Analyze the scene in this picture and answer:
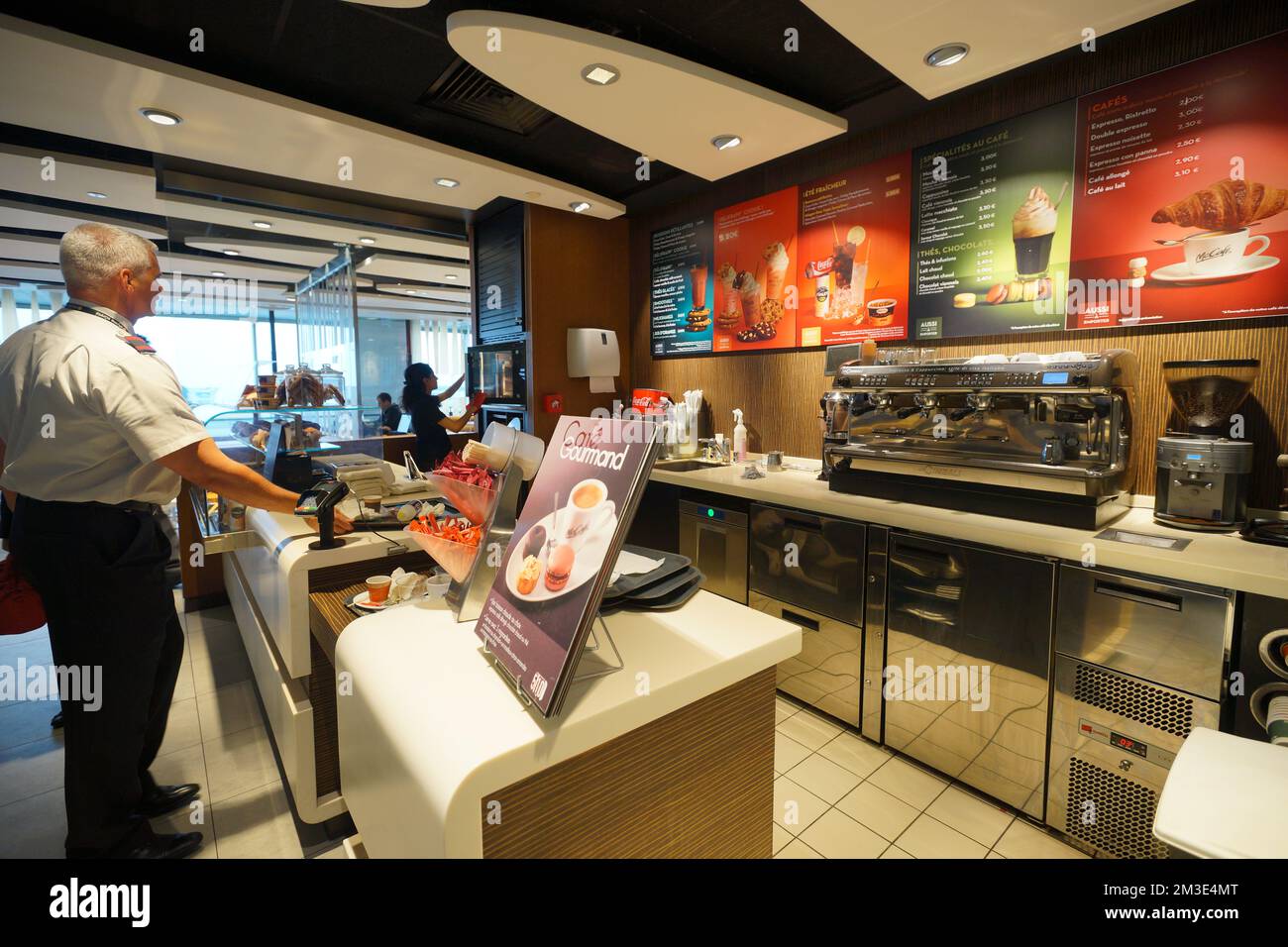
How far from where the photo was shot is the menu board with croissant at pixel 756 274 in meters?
3.72

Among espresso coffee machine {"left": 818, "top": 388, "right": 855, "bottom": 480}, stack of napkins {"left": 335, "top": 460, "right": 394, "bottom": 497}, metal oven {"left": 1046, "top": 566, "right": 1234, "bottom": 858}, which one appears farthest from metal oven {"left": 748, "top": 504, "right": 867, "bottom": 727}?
stack of napkins {"left": 335, "top": 460, "right": 394, "bottom": 497}

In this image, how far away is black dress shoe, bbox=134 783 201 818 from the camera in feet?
7.09

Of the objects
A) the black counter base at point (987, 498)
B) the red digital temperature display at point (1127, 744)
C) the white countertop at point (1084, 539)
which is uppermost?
the black counter base at point (987, 498)

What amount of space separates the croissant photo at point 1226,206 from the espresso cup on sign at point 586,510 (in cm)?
261

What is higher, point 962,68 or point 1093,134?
point 962,68

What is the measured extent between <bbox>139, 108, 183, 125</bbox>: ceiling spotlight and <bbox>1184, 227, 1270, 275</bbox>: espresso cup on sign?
14.3 feet

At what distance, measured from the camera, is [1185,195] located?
2234mm

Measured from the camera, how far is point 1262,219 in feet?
6.84

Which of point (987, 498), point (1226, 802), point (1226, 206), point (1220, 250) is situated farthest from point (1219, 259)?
point (1226, 802)

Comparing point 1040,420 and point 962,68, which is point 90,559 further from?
point 962,68

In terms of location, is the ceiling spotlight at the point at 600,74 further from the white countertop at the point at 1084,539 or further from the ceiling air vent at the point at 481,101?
the white countertop at the point at 1084,539

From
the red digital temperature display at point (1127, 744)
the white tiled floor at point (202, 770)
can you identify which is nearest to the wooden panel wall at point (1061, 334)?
the red digital temperature display at point (1127, 744)
